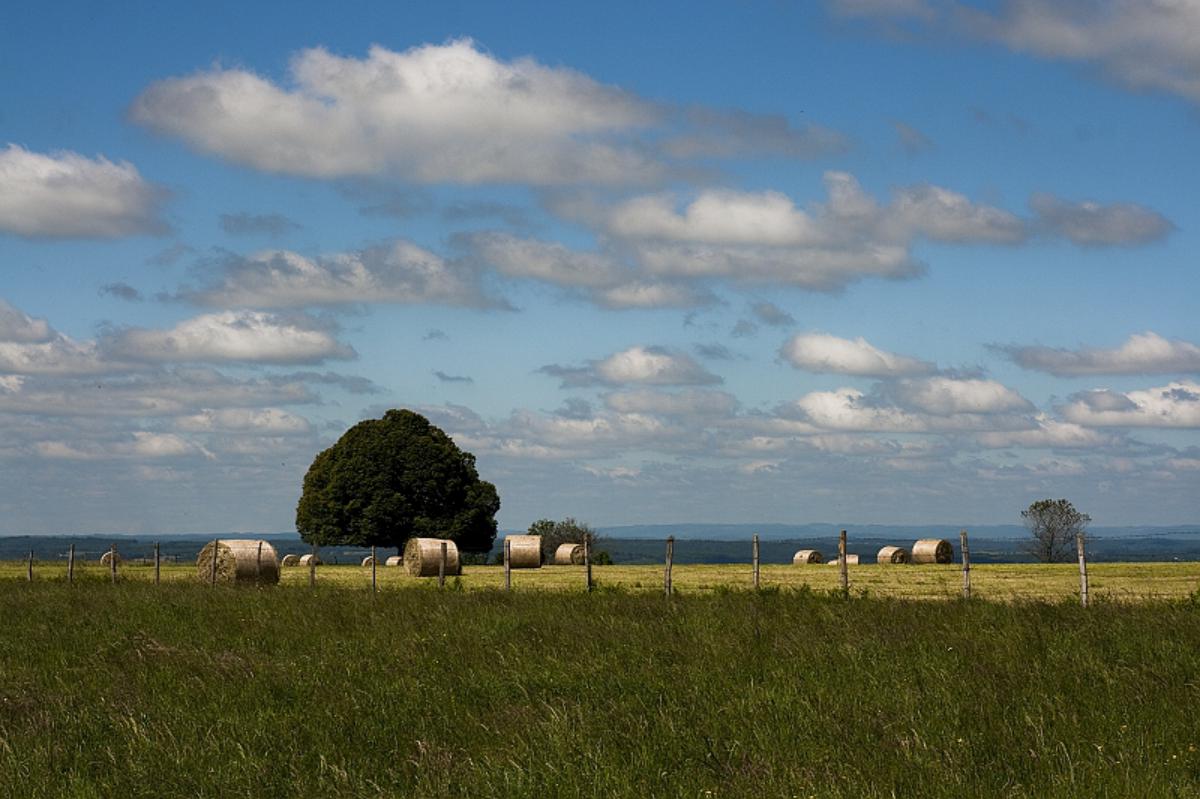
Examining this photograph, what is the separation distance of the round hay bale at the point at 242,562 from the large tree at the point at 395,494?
3677 centimetres

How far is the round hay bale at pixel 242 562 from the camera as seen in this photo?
40.2 metres

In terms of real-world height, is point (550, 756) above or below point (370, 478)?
below

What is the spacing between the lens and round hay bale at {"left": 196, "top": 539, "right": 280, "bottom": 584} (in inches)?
1582

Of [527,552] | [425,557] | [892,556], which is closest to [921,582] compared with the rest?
[425,557]

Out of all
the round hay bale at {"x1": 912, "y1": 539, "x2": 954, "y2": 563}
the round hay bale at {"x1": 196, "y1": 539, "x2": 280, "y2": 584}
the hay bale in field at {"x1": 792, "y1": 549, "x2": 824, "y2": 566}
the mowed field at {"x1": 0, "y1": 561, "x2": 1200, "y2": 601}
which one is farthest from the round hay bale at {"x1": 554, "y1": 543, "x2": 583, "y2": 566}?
the round hay bale at {"x1": 196, "y1": 539, "x2": 280, "y2": 584}

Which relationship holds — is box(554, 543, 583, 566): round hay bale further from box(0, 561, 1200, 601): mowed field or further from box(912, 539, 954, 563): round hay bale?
box(912, 539, 954, 563): round hay bale

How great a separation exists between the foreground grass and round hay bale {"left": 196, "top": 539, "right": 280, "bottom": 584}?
1987 cm

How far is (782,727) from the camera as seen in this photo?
36.6 feet

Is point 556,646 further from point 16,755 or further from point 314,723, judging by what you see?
point 16,755

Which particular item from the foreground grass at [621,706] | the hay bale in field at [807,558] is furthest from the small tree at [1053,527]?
the foreground grass at [621,706]

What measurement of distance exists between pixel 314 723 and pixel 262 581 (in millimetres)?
29704

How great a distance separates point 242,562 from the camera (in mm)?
40250

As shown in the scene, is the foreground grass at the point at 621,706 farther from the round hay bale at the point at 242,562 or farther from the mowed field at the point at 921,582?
the round hay bale at the point at 242,562

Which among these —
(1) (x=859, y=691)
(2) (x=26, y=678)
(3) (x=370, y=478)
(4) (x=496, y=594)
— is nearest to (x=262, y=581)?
(4) (x=496, y=594)
